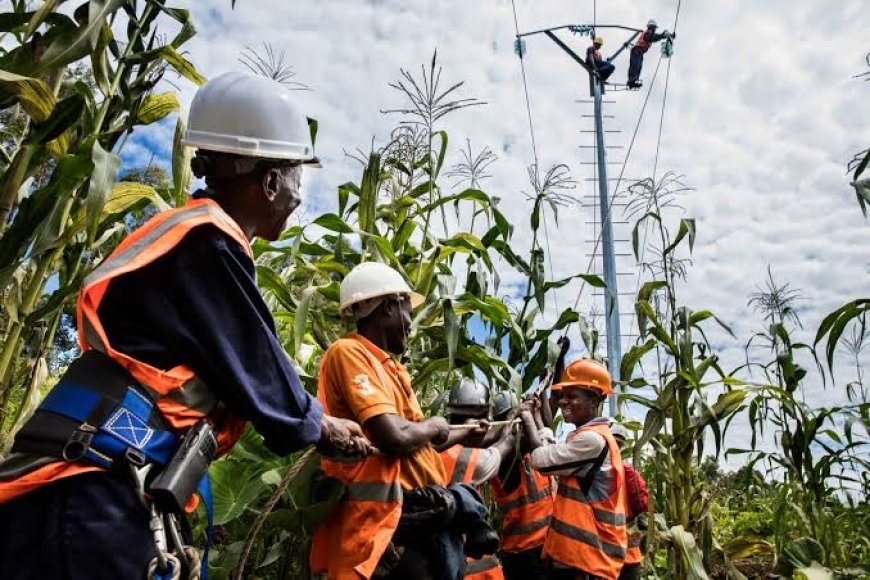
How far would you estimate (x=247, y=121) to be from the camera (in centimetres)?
149

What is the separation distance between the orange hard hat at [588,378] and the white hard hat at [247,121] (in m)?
2.76

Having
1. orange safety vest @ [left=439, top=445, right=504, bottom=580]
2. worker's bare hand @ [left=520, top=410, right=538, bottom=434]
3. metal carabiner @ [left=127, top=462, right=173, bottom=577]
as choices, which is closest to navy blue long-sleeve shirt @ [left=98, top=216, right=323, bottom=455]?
metal carabiner @ [left=127, top=462, right=173, bottom=577]

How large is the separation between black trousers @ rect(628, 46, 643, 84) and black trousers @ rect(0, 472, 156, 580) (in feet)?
38.3

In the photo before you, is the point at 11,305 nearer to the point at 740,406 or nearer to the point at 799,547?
the point at 740,406

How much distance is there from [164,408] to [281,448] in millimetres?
229

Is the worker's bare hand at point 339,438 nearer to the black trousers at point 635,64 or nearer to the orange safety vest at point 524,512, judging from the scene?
the orange safety vest at point 524,512

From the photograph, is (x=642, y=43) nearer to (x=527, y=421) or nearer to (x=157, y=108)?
(x=527, y=421)

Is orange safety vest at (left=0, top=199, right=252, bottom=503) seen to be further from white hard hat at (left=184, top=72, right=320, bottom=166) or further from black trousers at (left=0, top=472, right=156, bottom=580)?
white hard hat at (left=184, top=72, right=320, bottom=166)

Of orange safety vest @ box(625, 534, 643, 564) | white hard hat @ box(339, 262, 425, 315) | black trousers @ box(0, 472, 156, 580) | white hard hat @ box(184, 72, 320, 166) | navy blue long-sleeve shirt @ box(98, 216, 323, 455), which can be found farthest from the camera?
orange safety vest @ box(625, 534, 643, 564)

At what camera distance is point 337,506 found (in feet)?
7.97

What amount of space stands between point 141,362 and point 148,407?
2.9 inches

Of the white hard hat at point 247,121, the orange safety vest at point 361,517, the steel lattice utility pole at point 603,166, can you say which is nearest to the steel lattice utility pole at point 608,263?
the steel lattice utility pole at point 603,166

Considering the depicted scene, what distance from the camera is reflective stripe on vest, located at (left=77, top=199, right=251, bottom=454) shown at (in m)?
1.21

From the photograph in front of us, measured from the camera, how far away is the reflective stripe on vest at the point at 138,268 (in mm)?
1206
